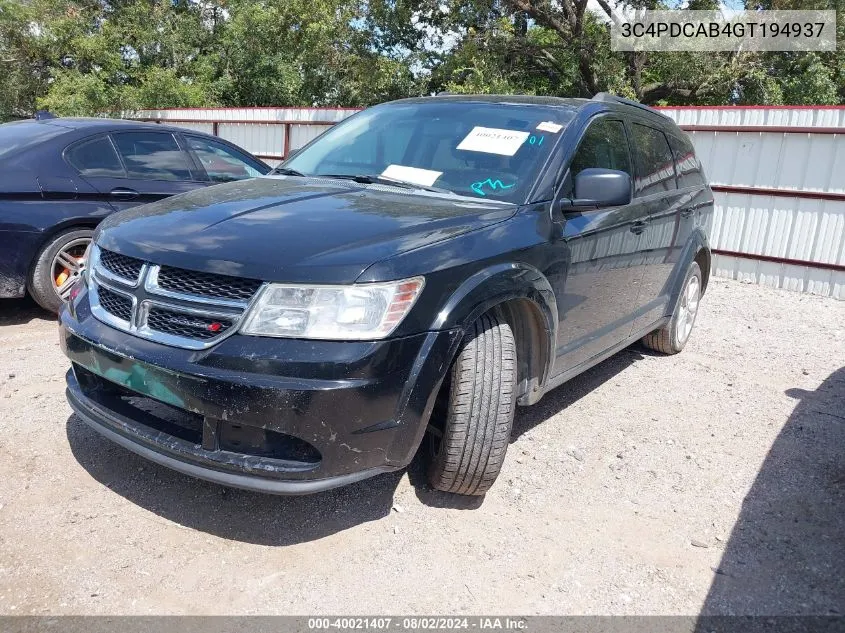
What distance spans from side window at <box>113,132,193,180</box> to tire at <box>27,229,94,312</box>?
0.74 meters

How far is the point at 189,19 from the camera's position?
22.4m

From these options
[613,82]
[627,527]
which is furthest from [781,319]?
[613,82]

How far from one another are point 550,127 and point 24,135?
4.18 meters

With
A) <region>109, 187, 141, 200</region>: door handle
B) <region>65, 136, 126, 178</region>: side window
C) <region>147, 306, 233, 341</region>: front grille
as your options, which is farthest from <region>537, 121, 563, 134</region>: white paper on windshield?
<region>65, 136, 126, 178</region>: side window

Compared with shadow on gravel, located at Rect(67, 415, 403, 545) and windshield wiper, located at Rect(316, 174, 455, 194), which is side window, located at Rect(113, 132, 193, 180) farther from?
shadow on gravel, located at Rect(67, 415, 403, 545)

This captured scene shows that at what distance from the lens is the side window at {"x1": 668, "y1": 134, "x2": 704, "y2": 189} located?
5125mm

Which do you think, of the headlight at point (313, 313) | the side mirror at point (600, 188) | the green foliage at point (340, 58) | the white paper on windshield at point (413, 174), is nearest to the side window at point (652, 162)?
the side mirror at point (600, 188)

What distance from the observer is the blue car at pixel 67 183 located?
520 centimetres

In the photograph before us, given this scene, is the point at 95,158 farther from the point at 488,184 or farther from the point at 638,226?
the point at 638,226

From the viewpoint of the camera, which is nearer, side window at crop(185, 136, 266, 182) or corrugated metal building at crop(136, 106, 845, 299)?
side window at crop(185, 136, 266, 182)

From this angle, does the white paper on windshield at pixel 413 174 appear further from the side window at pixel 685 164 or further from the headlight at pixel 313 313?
the side window at pixel 685 164

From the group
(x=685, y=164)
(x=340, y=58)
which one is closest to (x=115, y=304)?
(x=685, y=164)

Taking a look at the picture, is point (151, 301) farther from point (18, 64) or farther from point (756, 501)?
point (18, 64)

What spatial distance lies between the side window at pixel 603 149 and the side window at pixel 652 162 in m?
0.18
